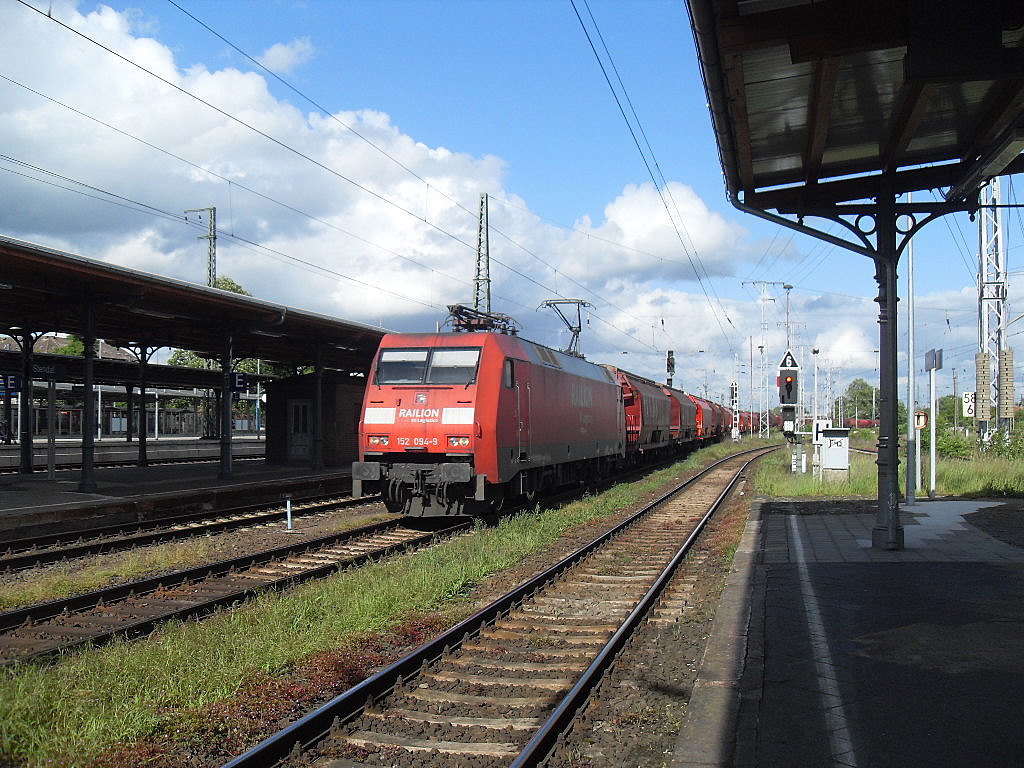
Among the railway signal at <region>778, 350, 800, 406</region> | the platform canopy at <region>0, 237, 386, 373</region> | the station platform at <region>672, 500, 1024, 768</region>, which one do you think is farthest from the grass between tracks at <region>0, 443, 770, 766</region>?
the railway signal at <region>778, 350, 800, 406</region>

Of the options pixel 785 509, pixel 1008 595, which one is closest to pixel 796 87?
pixel 1008 595

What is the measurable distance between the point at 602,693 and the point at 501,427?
8001 millimetres

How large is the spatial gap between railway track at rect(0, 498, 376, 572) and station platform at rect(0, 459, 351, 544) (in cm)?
56

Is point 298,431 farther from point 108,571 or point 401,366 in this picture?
point 108,571

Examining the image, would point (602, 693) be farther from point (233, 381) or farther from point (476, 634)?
point (233, 381)

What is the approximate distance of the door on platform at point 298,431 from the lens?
85.9 feet

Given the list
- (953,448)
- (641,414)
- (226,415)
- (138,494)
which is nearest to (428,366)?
(138,494)

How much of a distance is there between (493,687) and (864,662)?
2.47m

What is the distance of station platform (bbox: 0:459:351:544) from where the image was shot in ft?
45.9

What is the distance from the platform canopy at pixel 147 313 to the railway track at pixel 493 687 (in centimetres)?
959

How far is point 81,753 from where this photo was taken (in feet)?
15.1

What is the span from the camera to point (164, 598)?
891cm

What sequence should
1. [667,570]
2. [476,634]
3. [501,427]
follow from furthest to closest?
1. [501,427]
2. [667,570]
3. [476,634]

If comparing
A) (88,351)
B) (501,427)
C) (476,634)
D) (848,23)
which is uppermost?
(848,23)
